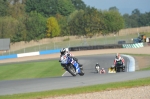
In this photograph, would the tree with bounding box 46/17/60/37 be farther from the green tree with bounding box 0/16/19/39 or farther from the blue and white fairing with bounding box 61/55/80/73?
the blue and white fairing with bounding box 61/55/80/73

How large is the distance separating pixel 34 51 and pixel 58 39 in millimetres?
27483

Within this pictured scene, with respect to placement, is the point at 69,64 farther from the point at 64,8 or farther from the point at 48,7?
the point at 48,7

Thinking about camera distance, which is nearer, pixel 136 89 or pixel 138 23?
pixel 136 89

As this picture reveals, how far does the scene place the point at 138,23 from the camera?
194000mm

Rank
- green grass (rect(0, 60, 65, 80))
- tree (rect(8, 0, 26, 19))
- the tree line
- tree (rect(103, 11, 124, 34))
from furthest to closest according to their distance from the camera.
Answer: tree (rect(8, 0, 26, 19)), tree (rect(103, 11, 124, 34)), the tree line, green grass (rect(0, 60, 65, 80))

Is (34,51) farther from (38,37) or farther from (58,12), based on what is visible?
(58,12)

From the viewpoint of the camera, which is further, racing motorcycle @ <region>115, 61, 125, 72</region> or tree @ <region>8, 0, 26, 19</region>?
tree @ <region>8, 0, 26, 19</region>

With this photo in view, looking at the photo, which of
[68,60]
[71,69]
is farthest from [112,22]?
[68,60]

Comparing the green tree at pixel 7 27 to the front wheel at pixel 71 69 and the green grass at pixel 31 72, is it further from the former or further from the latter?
the front wheel at pixel 71 69

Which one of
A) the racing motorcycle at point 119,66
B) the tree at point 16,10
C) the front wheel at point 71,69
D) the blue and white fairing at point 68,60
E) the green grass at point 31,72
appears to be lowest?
the green grass at point 31,72

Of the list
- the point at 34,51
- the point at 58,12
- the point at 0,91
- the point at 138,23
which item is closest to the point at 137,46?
the point at 34,51

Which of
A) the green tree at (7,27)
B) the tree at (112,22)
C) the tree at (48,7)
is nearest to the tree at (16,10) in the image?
the tree at (48,7)

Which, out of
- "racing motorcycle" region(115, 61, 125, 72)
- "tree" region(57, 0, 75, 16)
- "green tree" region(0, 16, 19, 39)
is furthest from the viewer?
"tree" region(57, 0, 75, 16)

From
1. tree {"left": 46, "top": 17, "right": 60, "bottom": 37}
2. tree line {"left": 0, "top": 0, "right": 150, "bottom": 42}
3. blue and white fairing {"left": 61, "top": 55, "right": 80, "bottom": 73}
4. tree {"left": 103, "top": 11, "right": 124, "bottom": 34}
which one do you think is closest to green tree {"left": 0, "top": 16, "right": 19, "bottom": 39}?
tree line {"left": 0, "top": 0, "right": 150, "bottom": 42}
